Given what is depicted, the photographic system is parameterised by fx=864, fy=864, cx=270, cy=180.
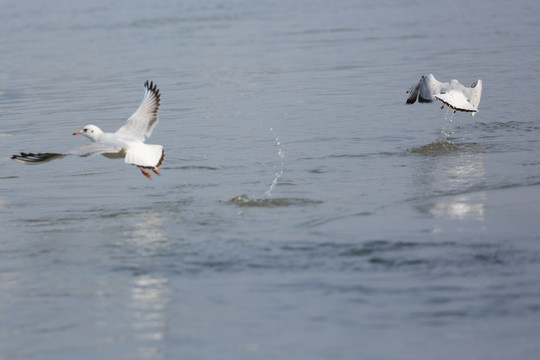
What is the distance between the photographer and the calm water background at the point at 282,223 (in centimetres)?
630

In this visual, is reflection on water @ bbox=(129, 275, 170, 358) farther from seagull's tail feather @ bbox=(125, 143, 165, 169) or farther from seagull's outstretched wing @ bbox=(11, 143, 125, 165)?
seagull's outstretched wing @ bbox=(11, 143, 125, 165)

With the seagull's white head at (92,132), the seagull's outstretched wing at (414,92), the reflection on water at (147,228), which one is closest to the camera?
the reflection on water at (147,228)

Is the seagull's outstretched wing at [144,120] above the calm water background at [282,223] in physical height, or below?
above

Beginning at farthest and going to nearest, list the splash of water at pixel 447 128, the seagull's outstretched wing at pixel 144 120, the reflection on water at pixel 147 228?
the splash of water at pixel 447 128 < the seagull's outstretched wing at pixel 144 120 < the reflection on water at pixel 147 228

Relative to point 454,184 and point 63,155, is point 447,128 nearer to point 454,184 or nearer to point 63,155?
point 454,184

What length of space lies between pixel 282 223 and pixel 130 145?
2.49m

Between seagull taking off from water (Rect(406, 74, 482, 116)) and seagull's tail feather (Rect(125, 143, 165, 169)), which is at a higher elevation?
seagull taking off from water (Rect(406, 74, 482, 116))

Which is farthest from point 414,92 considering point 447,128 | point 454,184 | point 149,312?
point 149,312

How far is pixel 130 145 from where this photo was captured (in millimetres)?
10453

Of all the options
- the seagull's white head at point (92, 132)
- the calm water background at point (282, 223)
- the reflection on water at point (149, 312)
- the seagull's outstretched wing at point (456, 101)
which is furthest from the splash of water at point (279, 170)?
the reflection on water at point (149, 312)

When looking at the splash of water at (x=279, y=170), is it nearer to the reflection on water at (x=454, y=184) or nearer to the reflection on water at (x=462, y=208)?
the reflection on water at (x=454, y=184)

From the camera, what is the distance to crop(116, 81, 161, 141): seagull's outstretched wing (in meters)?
10.9

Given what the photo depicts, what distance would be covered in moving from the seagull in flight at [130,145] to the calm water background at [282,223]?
607mm

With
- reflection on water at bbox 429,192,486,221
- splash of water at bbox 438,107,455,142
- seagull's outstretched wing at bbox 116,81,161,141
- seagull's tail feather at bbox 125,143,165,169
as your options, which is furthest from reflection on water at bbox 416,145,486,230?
seagull's outstretched wing at bbox 116,81,161,141
